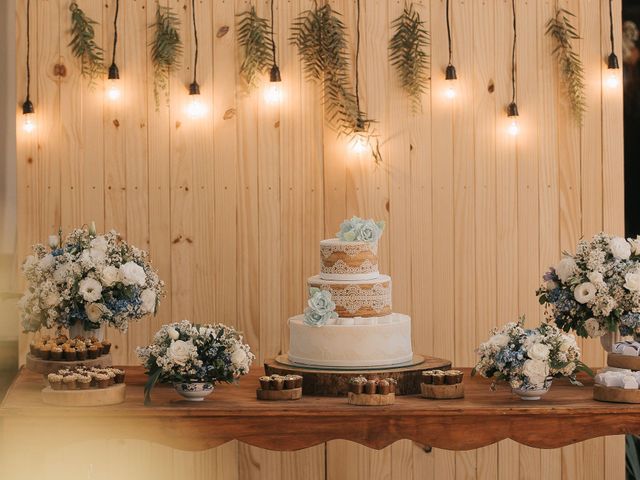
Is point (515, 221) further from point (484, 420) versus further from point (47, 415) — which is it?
point (47, 415)

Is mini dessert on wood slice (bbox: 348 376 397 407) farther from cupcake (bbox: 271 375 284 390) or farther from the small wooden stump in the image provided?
cupcake (bbox: 271 375 284 390)

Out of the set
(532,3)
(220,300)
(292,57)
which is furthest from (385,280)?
(532,3)

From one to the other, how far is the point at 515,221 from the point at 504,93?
66 centimetres

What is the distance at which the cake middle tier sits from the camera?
3.78 meters

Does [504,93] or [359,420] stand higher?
[504,93]

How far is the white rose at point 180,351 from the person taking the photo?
334 cm

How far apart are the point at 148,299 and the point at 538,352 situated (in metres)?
1.57

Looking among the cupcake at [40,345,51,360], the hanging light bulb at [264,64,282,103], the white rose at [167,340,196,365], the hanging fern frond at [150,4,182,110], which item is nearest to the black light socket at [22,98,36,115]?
the hanging fern frond at [150,4,182,110]

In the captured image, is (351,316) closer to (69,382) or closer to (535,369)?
(535,369)

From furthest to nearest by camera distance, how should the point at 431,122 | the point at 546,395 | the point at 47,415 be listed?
1. the point at 431,122
2. the point at 546,395
3. the point at 47,415

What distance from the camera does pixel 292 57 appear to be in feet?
15.7

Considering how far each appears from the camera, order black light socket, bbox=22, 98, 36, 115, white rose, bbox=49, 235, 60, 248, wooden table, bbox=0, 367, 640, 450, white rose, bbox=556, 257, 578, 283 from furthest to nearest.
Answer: black light socket, bbox=22, 98, 36, 115, white rose, bbox=49, 235, 60, 248, white rose, bbox=556, 257, 578, 283, wooden table, bbox=0, 367, 640, 450

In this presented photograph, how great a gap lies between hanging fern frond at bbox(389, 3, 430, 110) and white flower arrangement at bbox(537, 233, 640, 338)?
1.41 metres

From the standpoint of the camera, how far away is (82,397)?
10.9ft
